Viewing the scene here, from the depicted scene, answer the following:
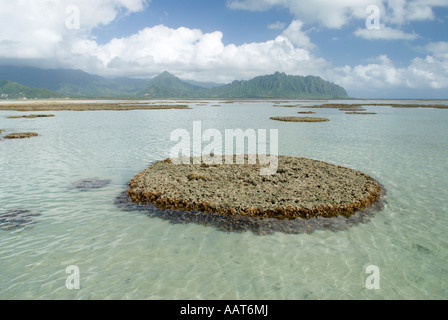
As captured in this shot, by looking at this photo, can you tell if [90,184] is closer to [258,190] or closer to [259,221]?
[258,190]

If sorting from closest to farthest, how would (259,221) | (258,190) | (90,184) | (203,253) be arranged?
(203,253)
(259,221)
(258,190)
(90,184)

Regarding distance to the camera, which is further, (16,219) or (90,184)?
(90,184)

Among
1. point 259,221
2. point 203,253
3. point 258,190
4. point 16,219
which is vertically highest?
point 258,190

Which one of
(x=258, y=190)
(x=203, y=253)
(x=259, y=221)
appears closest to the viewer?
(x=203, y=253)

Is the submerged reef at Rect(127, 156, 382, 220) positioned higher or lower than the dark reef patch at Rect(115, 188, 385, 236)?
higher

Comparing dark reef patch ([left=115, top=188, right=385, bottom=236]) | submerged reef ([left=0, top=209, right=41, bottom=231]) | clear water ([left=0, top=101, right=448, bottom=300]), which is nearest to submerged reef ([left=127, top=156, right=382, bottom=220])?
dark reef patch ([left=115, top=188, right=385, bottom=236])

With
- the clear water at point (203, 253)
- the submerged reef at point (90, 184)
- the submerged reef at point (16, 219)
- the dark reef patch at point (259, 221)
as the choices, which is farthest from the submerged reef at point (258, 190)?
the submerged reef at point (16, 219)

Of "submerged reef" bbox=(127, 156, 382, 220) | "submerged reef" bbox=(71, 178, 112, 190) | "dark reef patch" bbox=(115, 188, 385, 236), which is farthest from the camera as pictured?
"submerged reef" bbox=(71, 178, 112, 190)

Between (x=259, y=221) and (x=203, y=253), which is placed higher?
(x=259, y=221)

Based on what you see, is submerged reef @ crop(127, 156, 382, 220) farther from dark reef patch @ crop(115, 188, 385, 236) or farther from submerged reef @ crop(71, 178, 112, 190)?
submerged reef @ crop(71, 178, 112, 190)

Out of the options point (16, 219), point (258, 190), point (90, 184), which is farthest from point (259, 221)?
point (90, 184)

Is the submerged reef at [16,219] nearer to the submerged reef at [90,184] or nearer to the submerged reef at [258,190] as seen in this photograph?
the submerged reef at [90,184]
